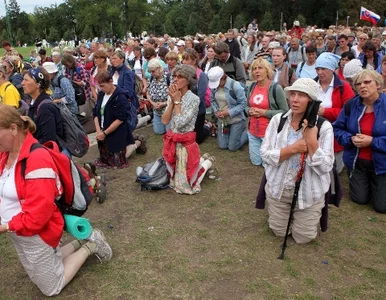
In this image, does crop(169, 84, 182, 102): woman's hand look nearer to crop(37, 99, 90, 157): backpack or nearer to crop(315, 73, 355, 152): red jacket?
crop(37, 99, 90, 157): backpack

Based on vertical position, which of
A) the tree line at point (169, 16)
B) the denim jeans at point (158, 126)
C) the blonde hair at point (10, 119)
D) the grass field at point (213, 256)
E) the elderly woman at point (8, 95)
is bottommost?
the grass field at point (213, 256)

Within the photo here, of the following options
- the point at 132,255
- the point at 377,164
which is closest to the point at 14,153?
the point at 132,255

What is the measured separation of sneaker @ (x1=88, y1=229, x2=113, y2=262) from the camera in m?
3.73

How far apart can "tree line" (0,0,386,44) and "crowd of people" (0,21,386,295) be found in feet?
179

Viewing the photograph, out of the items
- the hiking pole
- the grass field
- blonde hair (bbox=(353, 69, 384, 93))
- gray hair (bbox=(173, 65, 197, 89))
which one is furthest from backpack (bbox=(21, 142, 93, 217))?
blonde hair (bbox=(353, 69, 384, 93))

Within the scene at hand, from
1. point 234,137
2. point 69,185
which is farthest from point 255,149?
point 69,185

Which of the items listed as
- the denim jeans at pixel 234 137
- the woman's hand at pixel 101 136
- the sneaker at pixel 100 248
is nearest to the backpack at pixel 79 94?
the woman's hand at pixel 101 136

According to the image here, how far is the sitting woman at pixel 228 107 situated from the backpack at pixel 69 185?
A: 3627 millimetres

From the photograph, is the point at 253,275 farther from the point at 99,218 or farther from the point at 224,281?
the point at 99,218

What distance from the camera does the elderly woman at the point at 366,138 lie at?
14.9 feet

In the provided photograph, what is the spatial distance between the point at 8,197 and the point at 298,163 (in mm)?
2684

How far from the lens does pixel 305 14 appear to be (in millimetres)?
64875

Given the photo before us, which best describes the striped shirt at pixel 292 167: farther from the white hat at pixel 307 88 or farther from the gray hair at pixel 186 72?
the gray hair at pixel 186 72

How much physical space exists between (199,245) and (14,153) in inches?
84.8
